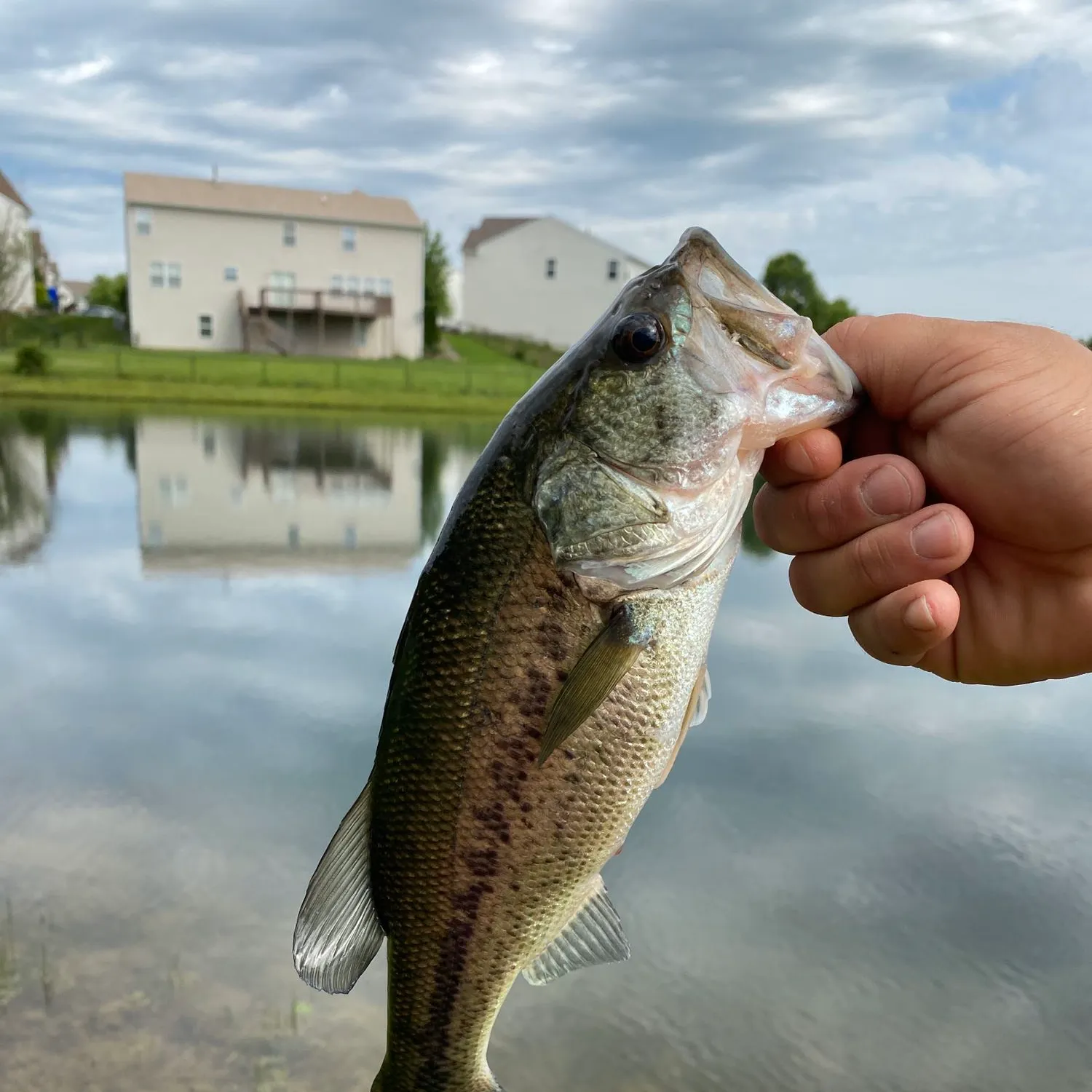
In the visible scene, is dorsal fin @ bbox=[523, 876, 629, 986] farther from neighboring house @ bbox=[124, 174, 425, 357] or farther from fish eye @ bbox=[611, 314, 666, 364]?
neighboring house @ bbox=[124, 174, 425, 357]

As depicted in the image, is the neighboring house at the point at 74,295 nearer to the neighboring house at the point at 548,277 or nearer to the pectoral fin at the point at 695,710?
the neighboring house at the point at 548,277

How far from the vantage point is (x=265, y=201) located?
39.2 m

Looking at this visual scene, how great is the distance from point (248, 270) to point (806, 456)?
40565 millimetres

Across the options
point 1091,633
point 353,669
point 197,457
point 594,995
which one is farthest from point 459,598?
point 197,457

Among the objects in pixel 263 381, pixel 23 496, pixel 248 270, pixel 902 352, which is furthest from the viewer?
pixel 248 270

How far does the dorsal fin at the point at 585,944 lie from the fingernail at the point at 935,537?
0.99 metres

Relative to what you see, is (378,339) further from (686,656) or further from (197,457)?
(686,656)

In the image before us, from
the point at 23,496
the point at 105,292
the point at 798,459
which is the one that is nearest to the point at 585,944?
the point at 798,459

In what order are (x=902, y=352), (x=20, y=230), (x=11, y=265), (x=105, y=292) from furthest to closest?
(x=105, y=292) < (x=20, y=230) < (x=11, y=265) < (x=902, y=352)

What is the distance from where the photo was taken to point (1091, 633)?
222 cm

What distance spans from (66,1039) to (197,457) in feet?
43.7

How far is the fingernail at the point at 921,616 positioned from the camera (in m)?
1.92

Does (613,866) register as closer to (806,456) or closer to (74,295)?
(806,456)

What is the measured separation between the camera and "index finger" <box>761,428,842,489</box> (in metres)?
1.88
